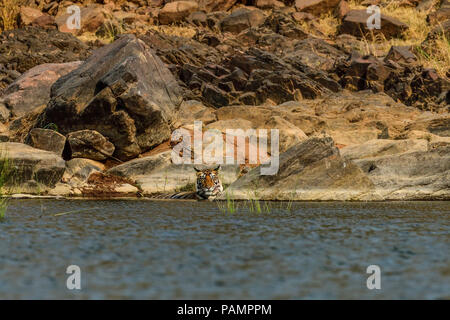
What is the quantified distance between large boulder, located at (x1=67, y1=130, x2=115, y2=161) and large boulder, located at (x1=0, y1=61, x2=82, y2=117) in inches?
142

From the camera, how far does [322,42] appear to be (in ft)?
87.9

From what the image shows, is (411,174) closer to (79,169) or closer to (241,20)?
(79,169)

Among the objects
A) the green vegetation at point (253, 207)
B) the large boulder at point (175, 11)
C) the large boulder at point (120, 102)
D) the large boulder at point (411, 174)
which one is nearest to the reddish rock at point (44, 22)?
the large boulder at point (175, 11)

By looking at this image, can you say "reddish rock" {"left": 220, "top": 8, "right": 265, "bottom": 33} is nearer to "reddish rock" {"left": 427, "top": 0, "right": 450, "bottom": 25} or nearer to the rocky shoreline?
the rocky shoreline

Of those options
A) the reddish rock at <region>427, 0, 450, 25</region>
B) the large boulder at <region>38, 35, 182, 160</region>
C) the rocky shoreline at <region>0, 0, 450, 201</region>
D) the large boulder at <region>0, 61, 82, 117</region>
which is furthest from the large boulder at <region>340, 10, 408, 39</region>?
the large boulder at <region>38, 35, 182, 160</region>

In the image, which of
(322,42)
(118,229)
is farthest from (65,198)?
(322,42)

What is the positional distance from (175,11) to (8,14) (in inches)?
279

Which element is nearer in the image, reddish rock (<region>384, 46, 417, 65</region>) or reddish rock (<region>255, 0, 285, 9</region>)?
reddish rock (<region>384, 46, 417, 65</region>)

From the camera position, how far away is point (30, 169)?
515 inches

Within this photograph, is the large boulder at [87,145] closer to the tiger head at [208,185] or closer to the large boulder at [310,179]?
the tiger head at [208,185]

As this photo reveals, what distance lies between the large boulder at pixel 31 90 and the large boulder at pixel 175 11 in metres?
10.9

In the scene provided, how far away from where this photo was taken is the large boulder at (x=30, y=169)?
1294 centimetres

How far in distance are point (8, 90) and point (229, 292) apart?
16.3m

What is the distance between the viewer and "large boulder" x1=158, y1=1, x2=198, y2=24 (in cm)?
2997
